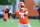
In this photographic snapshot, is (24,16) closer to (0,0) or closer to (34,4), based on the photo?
(34,4)

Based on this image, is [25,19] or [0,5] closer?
[25,19]

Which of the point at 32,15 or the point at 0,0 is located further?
the point at 0,0

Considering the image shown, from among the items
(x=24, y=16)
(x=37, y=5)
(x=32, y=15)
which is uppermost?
(x=24, y=16)

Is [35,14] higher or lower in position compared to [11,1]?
lower

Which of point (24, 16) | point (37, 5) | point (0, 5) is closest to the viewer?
point (24, 16)

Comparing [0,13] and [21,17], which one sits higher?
[21,17]

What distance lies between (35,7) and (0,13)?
15.0 ft

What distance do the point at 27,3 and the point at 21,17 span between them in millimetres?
15007

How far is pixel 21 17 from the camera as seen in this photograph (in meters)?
6.91

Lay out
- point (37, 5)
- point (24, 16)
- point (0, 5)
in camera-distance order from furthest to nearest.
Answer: point (0, 5), point (37, 5), point (24, 16)

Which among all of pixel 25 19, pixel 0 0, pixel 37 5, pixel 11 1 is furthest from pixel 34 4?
pixel 25 19

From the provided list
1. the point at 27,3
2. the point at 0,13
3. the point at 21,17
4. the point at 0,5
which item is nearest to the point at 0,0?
the point at 0,5

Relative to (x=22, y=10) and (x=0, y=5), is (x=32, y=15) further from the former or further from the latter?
(x=22, y=10)

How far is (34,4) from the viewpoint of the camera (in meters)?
21.4
